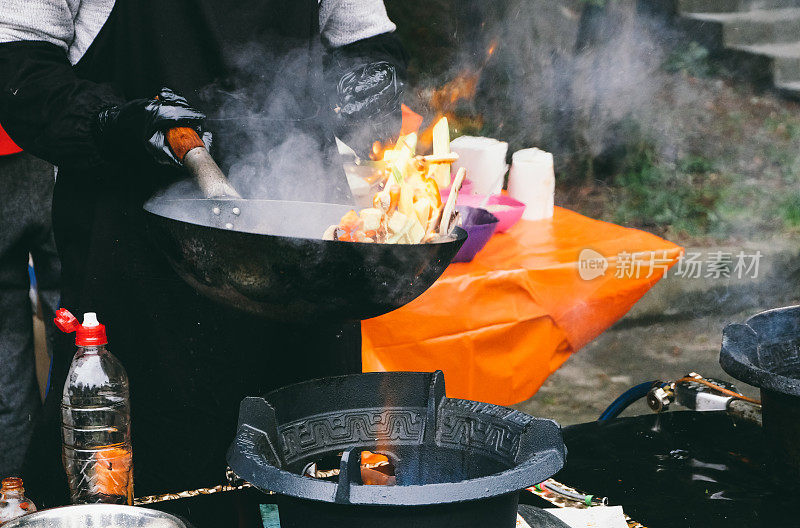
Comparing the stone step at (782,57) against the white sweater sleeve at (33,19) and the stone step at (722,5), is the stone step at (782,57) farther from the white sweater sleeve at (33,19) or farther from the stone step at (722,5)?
the white sweater sleeve at (33,19)

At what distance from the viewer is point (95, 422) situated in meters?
1.85

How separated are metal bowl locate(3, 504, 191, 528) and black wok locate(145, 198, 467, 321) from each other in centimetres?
38

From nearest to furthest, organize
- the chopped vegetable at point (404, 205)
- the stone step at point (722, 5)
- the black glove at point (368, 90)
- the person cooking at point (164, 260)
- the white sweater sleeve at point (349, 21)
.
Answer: the chopped vegetable at point (404, 205)
the person cooking at point (164, 260)
the black glove at point (368, 90)
the white sweater sleeve at point (349, 21)
the stone step at point (722, 5)

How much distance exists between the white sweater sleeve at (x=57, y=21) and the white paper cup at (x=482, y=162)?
1.80 metres

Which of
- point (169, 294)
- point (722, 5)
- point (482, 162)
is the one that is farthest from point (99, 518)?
point (722, 5)

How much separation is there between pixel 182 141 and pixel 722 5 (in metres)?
8.01

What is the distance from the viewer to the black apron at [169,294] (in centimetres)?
205

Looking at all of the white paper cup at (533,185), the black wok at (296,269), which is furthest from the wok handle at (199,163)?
the white paper cup at (533,185)

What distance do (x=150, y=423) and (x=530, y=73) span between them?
14.7 feet

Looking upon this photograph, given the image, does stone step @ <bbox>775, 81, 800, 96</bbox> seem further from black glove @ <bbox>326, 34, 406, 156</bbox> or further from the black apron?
the black apron

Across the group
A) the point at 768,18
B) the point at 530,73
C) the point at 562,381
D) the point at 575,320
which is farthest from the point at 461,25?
the point at 768,18

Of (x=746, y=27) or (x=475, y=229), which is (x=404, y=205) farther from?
(x=746, y=27)

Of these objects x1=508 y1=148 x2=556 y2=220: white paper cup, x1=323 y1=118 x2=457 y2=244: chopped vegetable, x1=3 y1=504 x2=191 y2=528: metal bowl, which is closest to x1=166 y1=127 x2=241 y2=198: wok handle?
x1=323 y1=118 x2=457 y2=244: chopped vegetable

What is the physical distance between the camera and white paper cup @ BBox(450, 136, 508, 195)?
3477 mm
